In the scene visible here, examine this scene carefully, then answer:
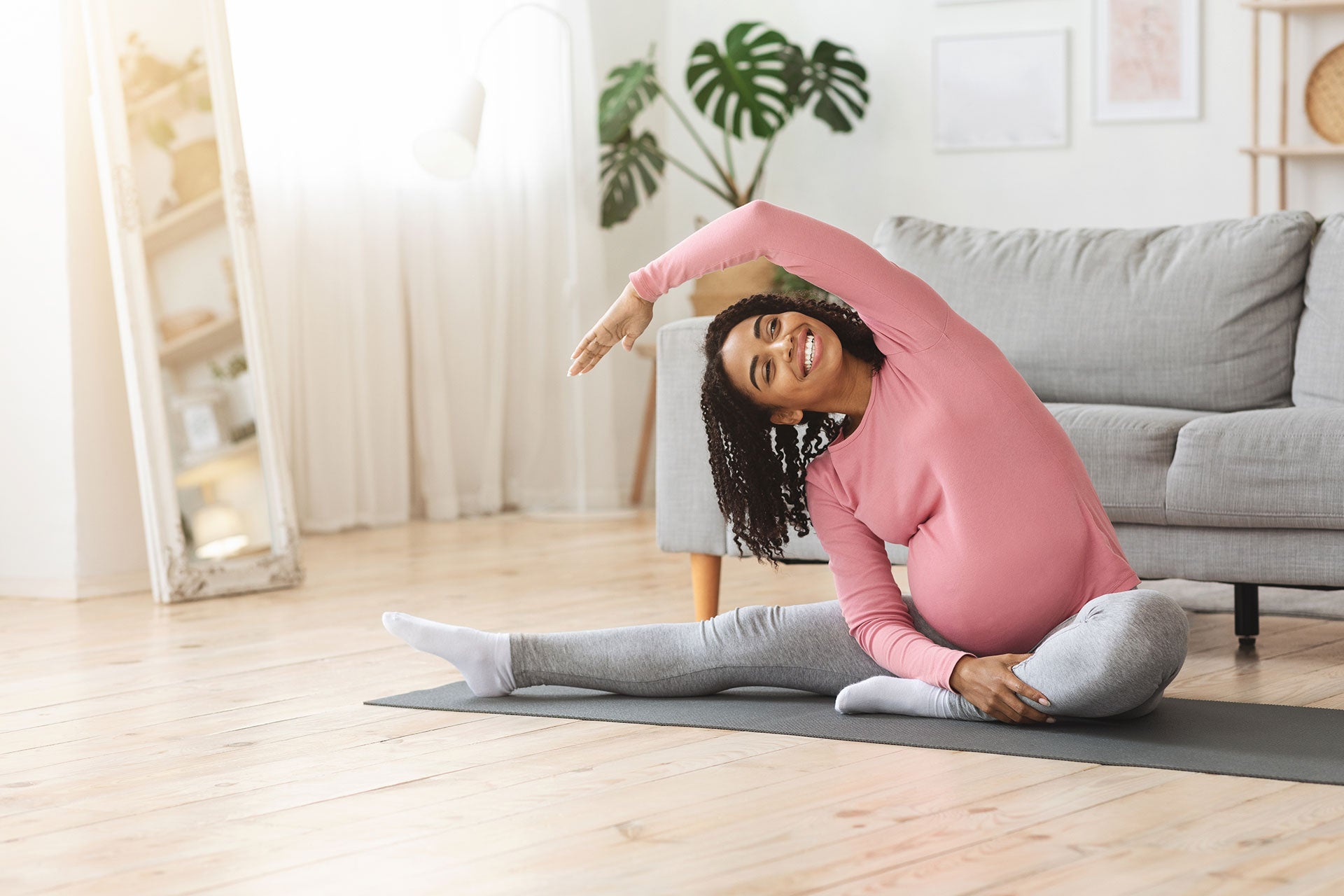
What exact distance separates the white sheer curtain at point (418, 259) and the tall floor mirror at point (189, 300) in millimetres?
665

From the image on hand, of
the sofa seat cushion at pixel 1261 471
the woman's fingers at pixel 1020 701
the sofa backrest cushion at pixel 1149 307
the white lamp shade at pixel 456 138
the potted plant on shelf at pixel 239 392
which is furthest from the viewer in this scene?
the white lamp shade at pixel 456 138

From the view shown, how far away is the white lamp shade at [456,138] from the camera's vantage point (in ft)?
14.0

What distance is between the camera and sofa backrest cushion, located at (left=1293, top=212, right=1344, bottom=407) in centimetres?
290

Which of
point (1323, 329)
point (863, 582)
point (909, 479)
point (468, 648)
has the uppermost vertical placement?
point (1323, 329)

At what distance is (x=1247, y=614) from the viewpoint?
9.10ft

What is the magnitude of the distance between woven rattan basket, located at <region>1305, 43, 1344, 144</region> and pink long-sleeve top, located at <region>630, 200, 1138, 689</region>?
10.1ft

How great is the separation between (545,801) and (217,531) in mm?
2059

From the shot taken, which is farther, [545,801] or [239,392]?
[239,392]

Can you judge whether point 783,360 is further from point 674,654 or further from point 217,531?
point 217,531

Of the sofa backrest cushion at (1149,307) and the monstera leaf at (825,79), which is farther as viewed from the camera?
the monstera leaf at (825,79)

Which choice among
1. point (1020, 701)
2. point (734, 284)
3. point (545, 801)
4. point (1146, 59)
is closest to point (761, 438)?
point (1020, 701)

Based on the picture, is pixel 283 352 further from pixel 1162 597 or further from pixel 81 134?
pixel 1162 597

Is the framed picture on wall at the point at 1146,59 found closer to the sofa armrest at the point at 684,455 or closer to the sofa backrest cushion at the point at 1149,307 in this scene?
the sofa backrest cushion at the point at 1149,307

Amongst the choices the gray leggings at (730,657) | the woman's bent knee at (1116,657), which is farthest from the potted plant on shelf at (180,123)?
the woman's bent knee at (1116,657)
